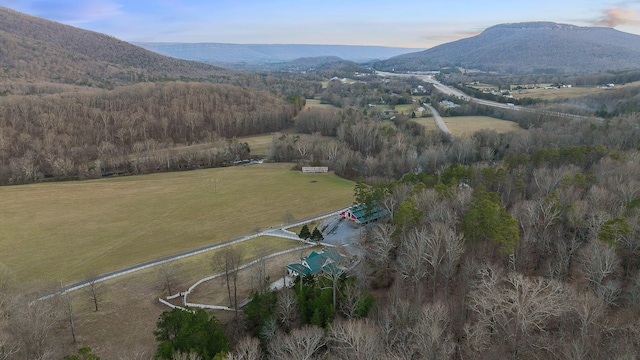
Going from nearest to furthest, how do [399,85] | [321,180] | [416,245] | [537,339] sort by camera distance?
[537,339], [416,245], [321,180], [399,85]

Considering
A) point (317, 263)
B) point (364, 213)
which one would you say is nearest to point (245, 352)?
point (317, 263)

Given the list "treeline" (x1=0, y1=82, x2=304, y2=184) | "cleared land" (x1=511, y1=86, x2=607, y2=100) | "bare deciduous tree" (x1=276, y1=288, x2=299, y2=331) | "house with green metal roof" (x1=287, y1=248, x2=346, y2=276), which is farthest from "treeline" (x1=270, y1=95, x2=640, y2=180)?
"bare deciduous tree" (x1=276, y1=288, x2=299, y2=331)

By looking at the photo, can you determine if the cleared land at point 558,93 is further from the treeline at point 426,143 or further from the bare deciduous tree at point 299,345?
the bare deciduous tree at point 299,345

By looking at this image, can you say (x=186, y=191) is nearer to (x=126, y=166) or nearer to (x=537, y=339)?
(x=126, y=166)

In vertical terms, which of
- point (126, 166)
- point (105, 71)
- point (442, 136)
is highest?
point (105, 71)

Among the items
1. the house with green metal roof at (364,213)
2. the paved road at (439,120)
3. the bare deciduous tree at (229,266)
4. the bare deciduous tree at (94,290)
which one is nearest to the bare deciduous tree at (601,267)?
the house with green metal roof at (364,213)

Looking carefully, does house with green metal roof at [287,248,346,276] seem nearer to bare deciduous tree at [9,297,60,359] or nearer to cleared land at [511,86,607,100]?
bare deciduous tree at [9,297,60,359]

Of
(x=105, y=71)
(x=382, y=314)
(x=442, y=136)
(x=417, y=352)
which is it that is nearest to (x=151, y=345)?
(x=382, y=314)
